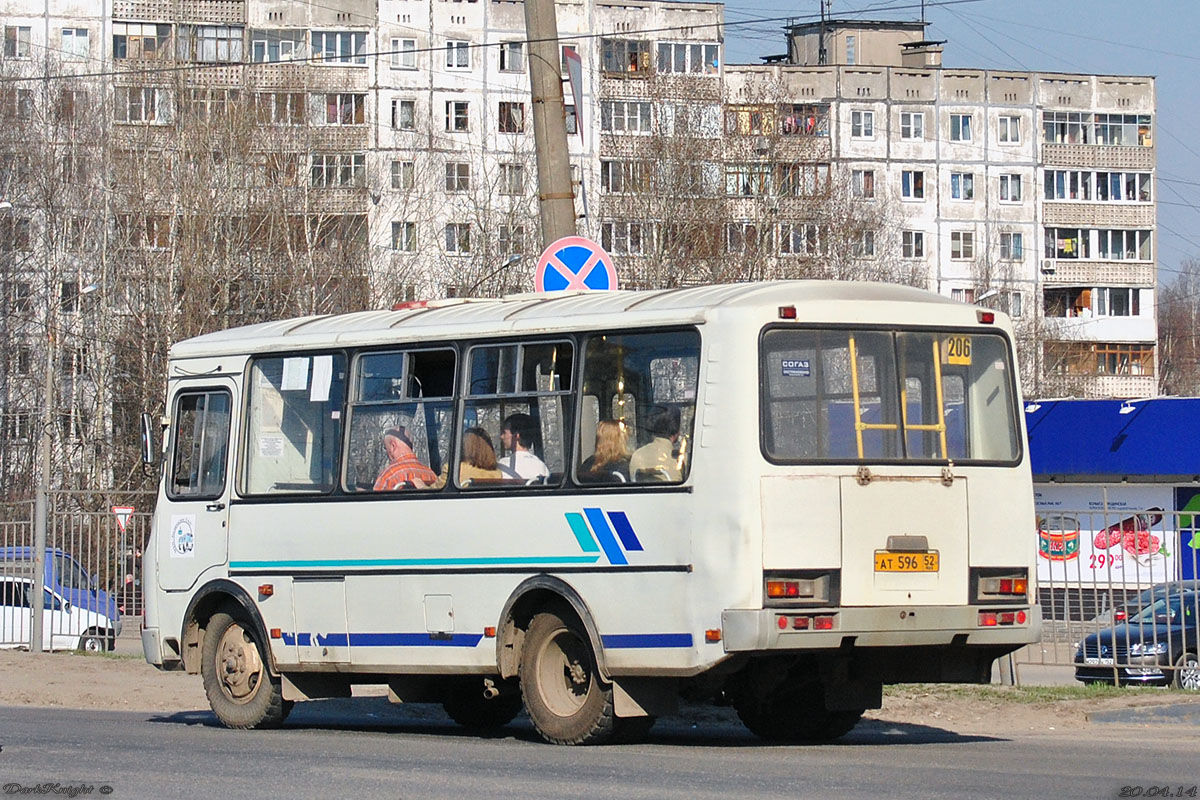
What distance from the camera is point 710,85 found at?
2466 inches

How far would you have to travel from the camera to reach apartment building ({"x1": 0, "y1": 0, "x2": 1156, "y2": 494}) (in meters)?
56.5

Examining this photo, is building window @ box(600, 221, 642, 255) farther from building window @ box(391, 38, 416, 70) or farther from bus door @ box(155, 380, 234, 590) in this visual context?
bus door @ box(155, 380, 234, 590)

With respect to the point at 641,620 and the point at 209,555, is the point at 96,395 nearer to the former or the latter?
the point at 209,555

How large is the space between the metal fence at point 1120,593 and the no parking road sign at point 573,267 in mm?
4373

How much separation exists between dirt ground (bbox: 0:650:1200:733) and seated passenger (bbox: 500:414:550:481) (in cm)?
398

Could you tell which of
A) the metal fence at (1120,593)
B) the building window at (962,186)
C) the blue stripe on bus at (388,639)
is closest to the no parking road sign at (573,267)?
the blue stripe on bus at (388,639)

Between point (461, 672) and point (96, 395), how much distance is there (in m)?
45.6

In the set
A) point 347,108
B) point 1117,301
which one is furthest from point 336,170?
point 1117,301

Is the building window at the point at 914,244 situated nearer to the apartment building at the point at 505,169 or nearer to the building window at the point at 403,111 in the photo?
the apartment building at the point at 505,169

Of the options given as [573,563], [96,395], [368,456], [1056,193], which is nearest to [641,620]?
[573,563]

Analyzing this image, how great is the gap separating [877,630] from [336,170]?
4910 centimetres

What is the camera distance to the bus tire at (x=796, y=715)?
43.7ft

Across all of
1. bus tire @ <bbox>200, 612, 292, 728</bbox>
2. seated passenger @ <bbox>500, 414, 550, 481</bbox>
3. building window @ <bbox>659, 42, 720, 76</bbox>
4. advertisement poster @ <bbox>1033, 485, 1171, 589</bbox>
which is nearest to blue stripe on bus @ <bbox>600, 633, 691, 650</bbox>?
seated passenger @ <bbox>500, 414, 550, 481</bbox>

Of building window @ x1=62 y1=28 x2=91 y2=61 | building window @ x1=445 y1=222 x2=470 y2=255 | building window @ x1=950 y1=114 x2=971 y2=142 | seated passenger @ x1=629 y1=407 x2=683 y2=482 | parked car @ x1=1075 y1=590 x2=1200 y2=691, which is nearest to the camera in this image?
seated passenger @ x1=629 y1=407 x2=683 y2=482
